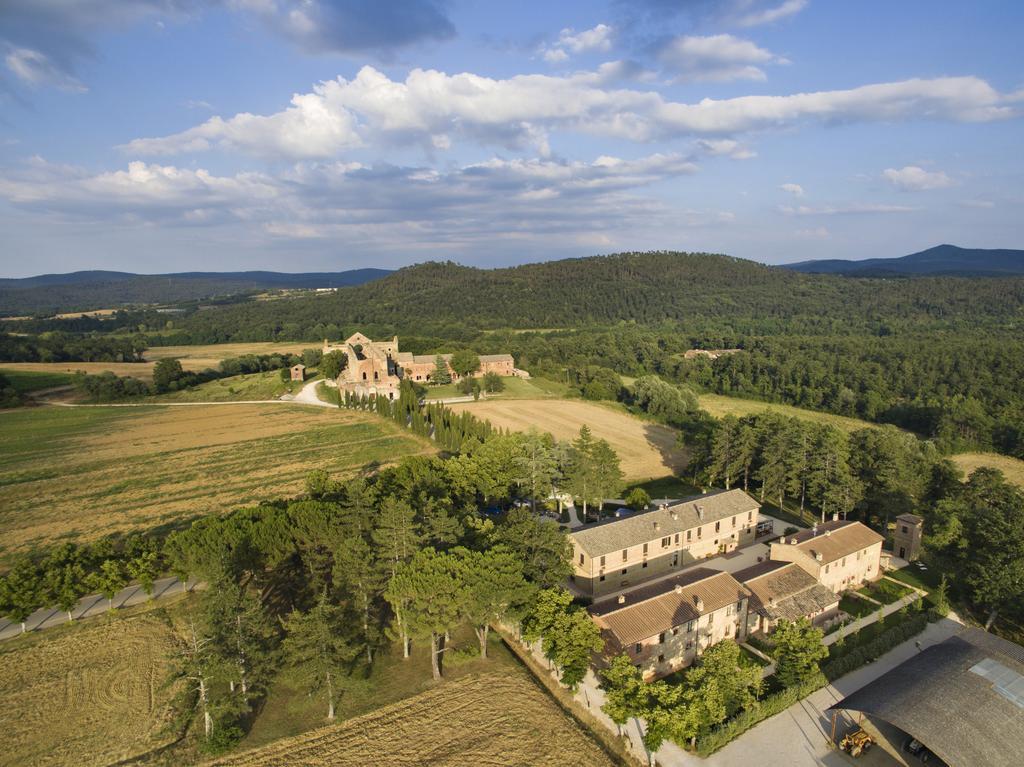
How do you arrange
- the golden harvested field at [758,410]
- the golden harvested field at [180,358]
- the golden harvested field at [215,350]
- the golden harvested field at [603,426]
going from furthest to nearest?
the golden harvested field at [215,350], the golden harvested field at [180,358], the golden harvested field at [758,410], the golden harvested field at [603,426]

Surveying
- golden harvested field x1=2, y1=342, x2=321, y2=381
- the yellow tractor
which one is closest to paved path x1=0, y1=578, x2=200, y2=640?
the yellow tractor

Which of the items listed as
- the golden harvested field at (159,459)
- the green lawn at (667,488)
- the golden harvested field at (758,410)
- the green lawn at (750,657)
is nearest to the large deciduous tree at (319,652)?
the green lawn at (750,657)

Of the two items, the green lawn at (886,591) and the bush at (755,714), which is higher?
the bush at (755,714)

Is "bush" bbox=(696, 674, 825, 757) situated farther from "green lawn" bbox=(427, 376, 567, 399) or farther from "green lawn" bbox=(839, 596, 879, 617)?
"green lawn" bbox=(427, 376, 567, 399)

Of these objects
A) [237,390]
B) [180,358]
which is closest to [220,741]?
[237,390]

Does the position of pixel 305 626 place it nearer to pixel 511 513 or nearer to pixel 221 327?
pixel 511 513

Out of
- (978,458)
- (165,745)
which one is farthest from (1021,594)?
(978,458)

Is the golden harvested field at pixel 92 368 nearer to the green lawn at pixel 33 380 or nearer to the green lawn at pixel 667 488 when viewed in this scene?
the green lawn at pixel 33 380
